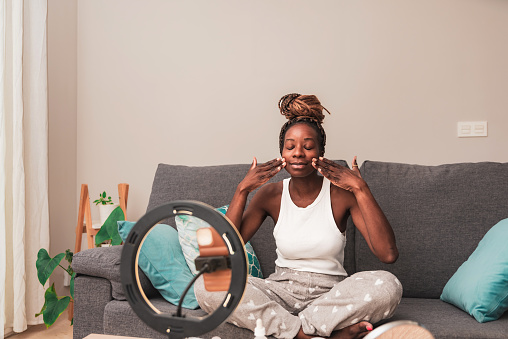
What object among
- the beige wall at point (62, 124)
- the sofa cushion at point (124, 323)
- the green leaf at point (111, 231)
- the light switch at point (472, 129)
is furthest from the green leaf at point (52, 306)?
the light switch at point (472, 129)

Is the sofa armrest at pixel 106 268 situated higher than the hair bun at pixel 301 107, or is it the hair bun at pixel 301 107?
the hair bun at pixel 301 107

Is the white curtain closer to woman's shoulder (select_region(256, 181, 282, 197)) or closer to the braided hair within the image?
woman's shoulder (select_region(256, 181, 282, 197))

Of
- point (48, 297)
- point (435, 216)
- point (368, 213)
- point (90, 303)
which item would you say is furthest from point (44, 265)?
point (435, 216)

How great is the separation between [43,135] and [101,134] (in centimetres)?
48

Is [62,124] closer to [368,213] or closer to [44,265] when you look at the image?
[44,265]

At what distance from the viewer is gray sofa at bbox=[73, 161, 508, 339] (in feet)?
5.59

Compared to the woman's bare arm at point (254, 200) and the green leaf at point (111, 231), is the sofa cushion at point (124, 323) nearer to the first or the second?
the woman's bare arm at point (254, 200)

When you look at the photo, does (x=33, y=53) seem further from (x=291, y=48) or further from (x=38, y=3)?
(x=291, y=48)

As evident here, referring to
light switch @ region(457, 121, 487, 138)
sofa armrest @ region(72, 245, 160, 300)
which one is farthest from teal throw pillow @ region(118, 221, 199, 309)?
light switch @ region(457, 121, 487, 138)

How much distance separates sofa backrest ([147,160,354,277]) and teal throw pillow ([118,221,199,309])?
0.28m

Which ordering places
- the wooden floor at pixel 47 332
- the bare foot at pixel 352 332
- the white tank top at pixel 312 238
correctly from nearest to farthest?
the bare foot at pixel 352 332
the white tank top at pixel 312 238
the wooden floor at pixel 47 332

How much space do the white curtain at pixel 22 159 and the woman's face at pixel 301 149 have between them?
1.51 meters

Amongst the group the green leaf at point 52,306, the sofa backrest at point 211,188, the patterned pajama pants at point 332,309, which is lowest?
the green leaf at point 52,306

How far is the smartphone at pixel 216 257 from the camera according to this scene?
2.31 feet
